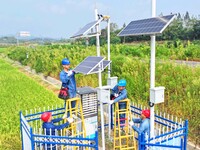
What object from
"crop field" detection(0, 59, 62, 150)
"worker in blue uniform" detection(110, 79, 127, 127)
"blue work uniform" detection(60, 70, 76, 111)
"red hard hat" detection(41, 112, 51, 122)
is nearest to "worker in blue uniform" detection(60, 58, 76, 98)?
"blue work uniform" detection(60, 70, 76, 111)

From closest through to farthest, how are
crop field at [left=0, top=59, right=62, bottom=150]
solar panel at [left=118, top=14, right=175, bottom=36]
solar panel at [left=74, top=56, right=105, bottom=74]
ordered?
solar panel at [left=118, top=14, right=175, bottom=36]
solar panel at [left=74, top=56, right=105, bottom=74]
crop field at [left=0, top=59, right=62, bottom=150]

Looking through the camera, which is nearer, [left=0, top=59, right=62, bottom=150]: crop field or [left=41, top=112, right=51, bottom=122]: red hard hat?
[left=41, top=112, right=51, bottom=122]: red hard hat

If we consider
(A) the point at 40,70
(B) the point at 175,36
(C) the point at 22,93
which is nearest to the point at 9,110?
(C) the point at 22,93

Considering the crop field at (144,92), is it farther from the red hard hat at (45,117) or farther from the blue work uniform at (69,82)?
the blue work uniform at (69,82)

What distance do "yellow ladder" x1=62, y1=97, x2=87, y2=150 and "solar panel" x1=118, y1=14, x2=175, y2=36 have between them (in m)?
1.64

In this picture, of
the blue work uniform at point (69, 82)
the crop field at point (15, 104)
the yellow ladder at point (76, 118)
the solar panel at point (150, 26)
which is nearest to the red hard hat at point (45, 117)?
the yellow ladder at point (76, 118)

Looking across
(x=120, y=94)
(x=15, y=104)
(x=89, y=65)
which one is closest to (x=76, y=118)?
(x=120, y=94)

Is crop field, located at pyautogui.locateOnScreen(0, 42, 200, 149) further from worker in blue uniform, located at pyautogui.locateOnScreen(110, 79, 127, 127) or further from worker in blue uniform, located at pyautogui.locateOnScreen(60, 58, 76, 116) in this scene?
worker in blue uniform, located at pyautogui.locateOnScreen(60, 58, 76, 116)

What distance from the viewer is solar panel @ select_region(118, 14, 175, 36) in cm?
311

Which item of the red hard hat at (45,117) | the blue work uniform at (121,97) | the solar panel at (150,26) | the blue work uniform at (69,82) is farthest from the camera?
the blue work uniform at (69,82)

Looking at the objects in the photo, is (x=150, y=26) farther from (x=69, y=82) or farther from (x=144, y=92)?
(x=144, y=92)

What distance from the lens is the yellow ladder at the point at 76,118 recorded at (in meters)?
4.43

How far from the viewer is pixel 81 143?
366 cm

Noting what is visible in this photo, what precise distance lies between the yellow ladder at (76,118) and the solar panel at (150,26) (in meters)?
1.64
